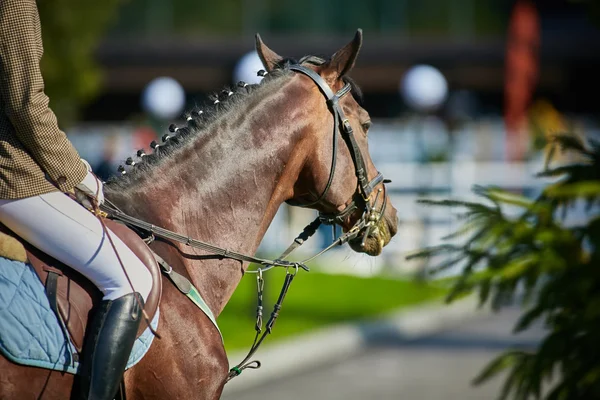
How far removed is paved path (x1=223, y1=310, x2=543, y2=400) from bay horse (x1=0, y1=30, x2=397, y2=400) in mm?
5430

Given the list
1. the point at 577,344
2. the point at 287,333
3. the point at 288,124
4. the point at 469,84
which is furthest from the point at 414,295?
the point at 469,84

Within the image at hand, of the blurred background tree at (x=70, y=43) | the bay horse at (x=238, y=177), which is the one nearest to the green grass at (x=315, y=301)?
the blurred background tree at (x=70, y=43)

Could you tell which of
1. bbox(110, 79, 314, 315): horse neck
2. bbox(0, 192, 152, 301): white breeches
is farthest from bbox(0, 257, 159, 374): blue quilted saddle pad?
bbox(110, 79, 314, 315): horse neck

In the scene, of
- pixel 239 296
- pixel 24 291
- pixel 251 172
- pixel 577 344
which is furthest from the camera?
pixel 239 296

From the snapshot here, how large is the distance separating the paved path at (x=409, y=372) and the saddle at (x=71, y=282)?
5863 mm

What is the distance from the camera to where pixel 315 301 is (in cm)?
1491

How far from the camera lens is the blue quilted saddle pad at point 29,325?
326cm

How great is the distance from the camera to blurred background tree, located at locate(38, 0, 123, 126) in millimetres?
12212

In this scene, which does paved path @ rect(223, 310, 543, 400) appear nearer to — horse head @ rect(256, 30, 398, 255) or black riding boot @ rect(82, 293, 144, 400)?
horse head @ rect(256, 30, 398, 255)

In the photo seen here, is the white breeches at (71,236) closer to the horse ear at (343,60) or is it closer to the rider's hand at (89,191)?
the rider's hand at (89,191)

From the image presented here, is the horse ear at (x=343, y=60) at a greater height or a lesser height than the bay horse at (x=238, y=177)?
greater

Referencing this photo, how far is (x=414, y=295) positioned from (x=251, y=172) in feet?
40.2

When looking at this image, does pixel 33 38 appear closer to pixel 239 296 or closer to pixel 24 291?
pixel 24 291

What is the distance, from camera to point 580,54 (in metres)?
28.2
